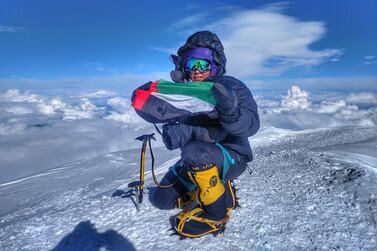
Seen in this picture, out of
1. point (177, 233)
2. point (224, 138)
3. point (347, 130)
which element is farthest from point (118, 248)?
point (347, 130)

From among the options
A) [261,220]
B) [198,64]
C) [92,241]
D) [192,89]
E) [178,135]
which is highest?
[198,64]

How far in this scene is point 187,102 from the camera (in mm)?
3256

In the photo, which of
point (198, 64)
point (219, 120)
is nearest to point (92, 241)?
point (219, 120)

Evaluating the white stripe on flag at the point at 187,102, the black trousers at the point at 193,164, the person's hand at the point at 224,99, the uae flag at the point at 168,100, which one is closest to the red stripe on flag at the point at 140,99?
the uae flag at the point at 168,100

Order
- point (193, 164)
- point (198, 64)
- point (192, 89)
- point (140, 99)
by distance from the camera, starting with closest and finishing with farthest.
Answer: point (192, 89), point (193, 164), point (140, 99), point (198, 64)

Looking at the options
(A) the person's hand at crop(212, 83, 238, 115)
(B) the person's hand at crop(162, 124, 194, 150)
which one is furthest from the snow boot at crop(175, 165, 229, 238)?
(A) the person's hand at crop(212, 83, 238, 115)

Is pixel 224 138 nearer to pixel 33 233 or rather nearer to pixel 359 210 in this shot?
pixel 359 210

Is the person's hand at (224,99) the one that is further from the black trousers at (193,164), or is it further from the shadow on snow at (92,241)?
the shadow on snow at (92,241)

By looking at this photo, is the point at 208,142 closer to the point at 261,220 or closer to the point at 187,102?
the point at 187,102

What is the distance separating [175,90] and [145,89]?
1.56ft

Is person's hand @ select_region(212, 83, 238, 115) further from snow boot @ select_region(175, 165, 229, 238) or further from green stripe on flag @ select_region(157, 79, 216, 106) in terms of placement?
snow boot @ select_region(175, 165, 229, 238)

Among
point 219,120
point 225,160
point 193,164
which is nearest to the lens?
point 219,120

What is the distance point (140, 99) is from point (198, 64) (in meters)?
1.10

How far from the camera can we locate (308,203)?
3963 mm
